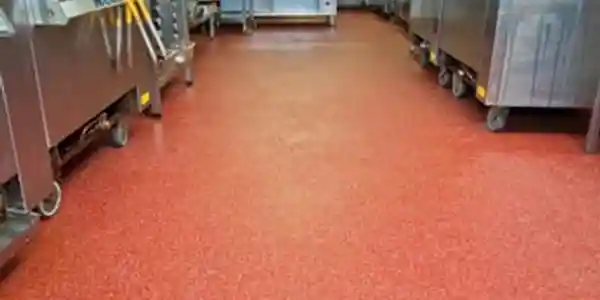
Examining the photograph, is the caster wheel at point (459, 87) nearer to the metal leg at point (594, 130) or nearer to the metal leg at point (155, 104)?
the metal leg at point (594, 130)

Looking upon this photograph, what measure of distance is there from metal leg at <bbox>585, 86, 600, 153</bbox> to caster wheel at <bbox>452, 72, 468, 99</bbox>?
0.94 metres

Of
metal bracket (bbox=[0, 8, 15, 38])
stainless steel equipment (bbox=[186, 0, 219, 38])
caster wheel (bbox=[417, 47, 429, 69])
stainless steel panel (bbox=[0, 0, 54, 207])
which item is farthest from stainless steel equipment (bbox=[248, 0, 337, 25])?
metal bracket (bbox=[0, 8, 15, 38])

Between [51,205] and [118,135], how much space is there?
0.66 metres

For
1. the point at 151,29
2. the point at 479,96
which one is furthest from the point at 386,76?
the point at 151,29

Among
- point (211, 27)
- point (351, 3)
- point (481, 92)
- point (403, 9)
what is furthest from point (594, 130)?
point (351, 3)

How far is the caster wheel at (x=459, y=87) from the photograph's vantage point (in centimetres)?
343

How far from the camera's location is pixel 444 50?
11.9ft

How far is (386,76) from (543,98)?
56.0 inches

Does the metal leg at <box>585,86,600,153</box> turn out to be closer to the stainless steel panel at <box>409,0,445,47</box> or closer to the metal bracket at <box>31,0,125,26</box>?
the stainless steel panel at <box>409,0,445,47</box>

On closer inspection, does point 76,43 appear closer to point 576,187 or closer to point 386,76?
point 576,187

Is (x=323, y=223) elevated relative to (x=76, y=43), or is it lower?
lower

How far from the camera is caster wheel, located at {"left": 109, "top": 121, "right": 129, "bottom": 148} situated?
261 cm

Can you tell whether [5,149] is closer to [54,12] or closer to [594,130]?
[54,12]

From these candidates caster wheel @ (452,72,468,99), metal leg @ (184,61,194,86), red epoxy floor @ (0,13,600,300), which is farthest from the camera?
metal leg @ (184,61,194,86)
